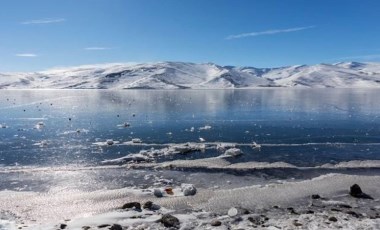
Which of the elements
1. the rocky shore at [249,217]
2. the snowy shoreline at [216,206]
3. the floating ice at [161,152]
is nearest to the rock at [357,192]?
the snowy shoreline at [216,206]

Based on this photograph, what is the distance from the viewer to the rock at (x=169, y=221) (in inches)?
930

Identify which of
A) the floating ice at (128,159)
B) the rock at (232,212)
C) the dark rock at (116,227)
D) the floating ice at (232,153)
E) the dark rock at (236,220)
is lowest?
the dark rock at (236,220)

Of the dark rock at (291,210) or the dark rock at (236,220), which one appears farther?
the dark rock at (291,210)

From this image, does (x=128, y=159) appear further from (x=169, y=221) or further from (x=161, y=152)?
(x=169, y=221)

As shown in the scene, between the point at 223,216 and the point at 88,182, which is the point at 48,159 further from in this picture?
the point at 223,216

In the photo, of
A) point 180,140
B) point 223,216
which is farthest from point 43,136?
point 223,216

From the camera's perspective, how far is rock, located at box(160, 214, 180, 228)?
77.5 feet

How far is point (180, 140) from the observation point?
54.7 metres

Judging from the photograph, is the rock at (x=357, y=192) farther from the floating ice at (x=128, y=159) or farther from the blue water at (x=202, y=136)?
the floating ice at (x=128, y=159)

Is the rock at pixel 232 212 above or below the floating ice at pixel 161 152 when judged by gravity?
below

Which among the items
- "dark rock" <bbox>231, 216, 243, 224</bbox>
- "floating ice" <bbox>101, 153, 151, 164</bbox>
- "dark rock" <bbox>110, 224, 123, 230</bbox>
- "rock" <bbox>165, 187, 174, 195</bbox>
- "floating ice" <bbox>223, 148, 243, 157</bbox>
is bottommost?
"dark rock" <bbox>231, 216, 243, 224</bbox>

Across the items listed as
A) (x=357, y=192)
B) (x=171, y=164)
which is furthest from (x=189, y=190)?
(x=357, y=192)

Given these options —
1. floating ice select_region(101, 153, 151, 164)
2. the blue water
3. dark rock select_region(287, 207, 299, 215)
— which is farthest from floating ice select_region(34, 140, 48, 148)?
dark rock select_region(287, 207, 299, 215)

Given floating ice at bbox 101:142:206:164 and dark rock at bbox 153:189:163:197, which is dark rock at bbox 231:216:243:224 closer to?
dark rock at bbox 153:189:163:197
